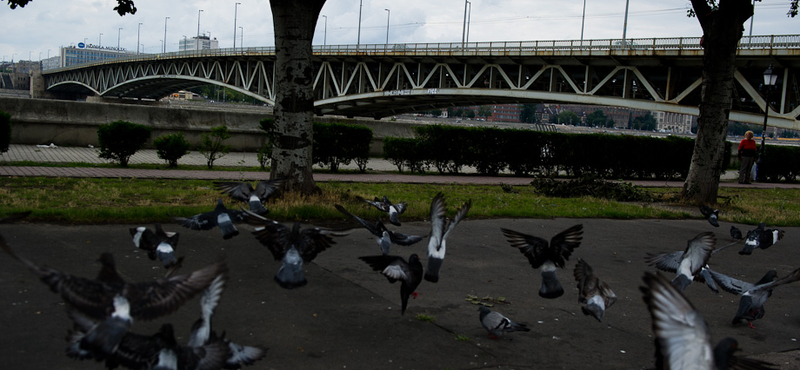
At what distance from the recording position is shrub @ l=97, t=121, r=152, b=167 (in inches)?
612

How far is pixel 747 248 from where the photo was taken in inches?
299

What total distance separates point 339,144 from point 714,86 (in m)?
9.53

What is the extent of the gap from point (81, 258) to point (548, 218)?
24.3ft

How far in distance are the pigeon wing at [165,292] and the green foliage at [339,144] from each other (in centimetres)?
1437

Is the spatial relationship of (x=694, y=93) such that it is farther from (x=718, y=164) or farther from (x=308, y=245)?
(x=308, y=245)

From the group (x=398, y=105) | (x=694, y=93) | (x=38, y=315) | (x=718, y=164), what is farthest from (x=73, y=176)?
(x=398, y=105)

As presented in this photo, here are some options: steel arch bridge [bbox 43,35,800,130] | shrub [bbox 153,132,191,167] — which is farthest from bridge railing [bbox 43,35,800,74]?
shrub [bbox 153,132,191,167]

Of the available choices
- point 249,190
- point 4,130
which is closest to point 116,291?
point 249,190

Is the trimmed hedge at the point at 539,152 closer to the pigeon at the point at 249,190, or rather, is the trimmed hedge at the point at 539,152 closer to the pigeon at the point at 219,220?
the pigeon at the point at 249,190

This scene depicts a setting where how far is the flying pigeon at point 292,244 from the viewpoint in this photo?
4.22 metres

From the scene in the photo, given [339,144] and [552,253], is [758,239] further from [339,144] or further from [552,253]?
[339,144]

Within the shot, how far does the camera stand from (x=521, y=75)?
5166 centimetres

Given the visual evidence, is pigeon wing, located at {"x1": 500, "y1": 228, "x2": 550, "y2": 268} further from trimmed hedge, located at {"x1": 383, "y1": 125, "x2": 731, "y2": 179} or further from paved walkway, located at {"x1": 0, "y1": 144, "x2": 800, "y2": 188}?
trimmed hedge, located at {"x1": 383, "y1": 125, "x2": 731, "y2": 179}

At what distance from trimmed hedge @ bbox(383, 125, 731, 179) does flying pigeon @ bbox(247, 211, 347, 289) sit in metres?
14.7
